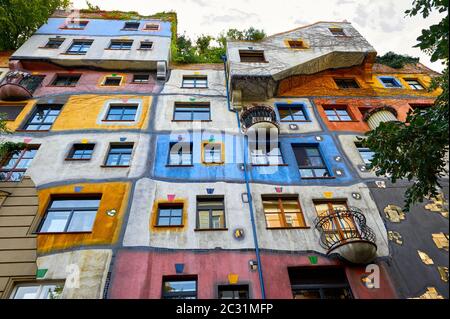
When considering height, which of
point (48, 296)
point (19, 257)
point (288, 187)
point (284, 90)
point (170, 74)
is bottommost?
point (48, 296)

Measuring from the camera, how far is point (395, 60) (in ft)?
62.1

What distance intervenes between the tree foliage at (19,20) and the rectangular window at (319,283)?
66.0 ft

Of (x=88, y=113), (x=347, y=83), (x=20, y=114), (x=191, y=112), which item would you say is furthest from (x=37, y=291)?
(x=347, y=83)

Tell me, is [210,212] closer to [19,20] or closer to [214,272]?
[214,272]

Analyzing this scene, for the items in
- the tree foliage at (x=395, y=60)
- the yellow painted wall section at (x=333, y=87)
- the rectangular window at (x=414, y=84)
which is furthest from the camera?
the tree foliage at (x=395, y=60)

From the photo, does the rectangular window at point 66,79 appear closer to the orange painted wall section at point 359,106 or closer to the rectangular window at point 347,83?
the orange painted wall section at point 359,106

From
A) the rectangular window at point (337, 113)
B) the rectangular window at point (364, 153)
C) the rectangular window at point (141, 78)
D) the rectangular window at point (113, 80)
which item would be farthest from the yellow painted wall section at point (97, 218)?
the rectangular window at point (337, 113)

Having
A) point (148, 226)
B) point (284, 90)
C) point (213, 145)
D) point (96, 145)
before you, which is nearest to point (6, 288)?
point (148, 226)

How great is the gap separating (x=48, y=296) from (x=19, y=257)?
1.54 m

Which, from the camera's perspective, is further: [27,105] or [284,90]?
[284,90]

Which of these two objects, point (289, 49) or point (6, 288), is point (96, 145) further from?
point (289, 49)

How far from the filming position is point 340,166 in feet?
39.2

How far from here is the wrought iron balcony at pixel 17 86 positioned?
46.9ft

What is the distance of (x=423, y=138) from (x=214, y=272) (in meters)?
6.21
